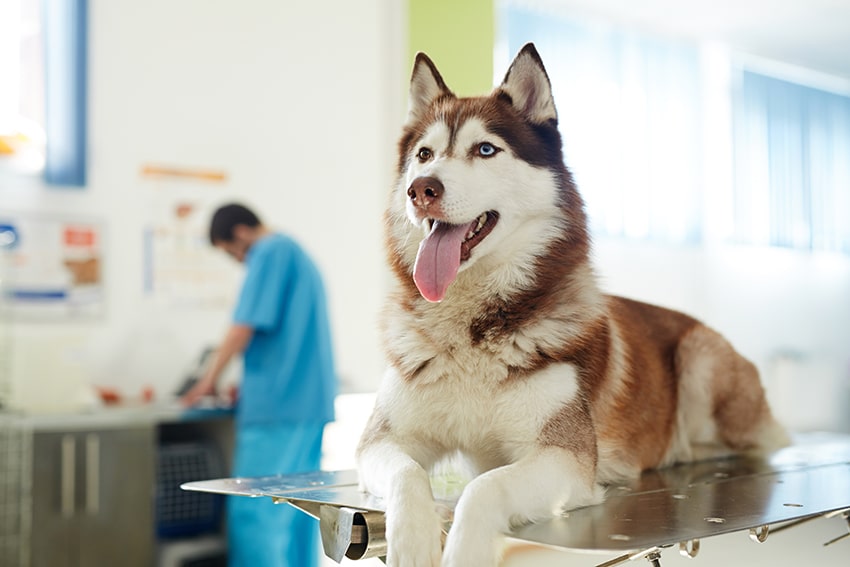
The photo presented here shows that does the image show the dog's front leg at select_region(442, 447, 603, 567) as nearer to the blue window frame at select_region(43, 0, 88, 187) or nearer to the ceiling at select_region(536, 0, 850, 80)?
the blue window frame at select_region(43, 0, 88, 187)

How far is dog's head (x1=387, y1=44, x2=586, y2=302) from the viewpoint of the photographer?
1055mm

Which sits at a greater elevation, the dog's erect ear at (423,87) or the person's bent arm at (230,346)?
the dog's erect ear at (423,87)

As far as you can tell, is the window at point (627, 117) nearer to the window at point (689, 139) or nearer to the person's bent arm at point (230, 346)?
the window at point (689, 139)

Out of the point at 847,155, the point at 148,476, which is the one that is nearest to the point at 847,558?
the point at 148,476

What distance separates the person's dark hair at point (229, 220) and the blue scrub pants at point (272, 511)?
2.39ft

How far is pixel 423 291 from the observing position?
3.45ft

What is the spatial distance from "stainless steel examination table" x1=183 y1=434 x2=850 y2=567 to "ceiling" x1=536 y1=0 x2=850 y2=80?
14.3 feet

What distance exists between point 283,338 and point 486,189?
2.13 meters

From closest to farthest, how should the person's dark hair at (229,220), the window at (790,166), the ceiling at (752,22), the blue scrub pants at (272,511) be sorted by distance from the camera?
the blue scrub pants at (272,511) < the person's dark hair at (229,220) < the ceiling at (752,22) < the window at (790,166)

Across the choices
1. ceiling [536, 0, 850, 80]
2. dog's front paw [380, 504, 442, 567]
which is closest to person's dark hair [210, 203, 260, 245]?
dog's front paw [380, 504, 442, 567]

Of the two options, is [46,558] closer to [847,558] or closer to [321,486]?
[321,486]

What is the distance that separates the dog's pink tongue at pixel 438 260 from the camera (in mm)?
1046

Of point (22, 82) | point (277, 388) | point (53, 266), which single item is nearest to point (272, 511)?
point (277, 388)

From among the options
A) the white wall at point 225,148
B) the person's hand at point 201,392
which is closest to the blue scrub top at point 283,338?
the person's hand at point 201,392
